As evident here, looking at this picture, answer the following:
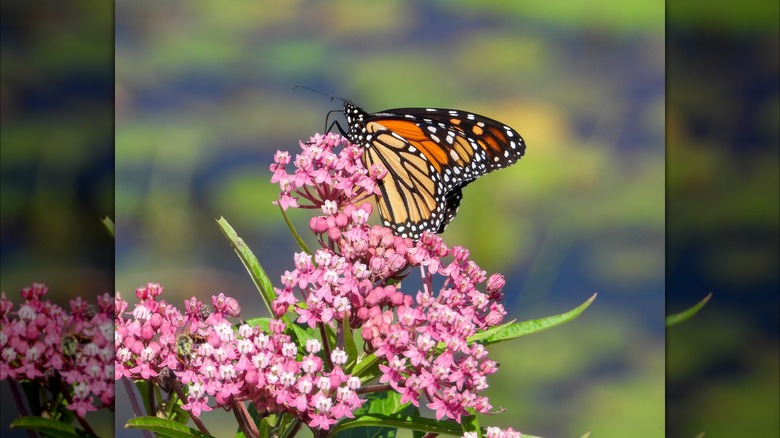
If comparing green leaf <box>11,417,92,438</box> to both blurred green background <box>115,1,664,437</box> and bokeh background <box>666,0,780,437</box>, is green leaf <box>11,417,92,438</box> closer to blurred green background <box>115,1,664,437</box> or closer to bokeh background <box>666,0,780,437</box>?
blurred green background <box>115,1,664,437</box>

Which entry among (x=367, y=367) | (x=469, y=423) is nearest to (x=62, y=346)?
(x=367, y=367)

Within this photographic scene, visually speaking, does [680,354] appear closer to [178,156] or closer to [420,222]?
[420,222]

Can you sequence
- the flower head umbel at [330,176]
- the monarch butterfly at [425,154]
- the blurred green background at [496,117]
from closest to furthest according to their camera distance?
1. the flower head umbel at [330,176]
2. the monarch butterfly at [425,154]
3. the blurred green background at [496,117]

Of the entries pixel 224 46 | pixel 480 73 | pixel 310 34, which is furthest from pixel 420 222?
pixel 224 46

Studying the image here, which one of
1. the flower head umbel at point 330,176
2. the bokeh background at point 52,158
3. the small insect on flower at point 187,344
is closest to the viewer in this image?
the bokeh background at point 52,158

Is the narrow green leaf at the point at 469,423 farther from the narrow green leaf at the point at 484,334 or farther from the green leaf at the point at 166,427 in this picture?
the green leaf at the point at 166,427

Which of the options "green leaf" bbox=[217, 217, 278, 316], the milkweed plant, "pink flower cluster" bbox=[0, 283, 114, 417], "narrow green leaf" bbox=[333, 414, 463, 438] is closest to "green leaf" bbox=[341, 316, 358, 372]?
the milkweed plant

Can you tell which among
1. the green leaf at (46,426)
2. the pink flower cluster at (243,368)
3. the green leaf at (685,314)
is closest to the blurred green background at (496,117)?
the green leaf at (685,314)
